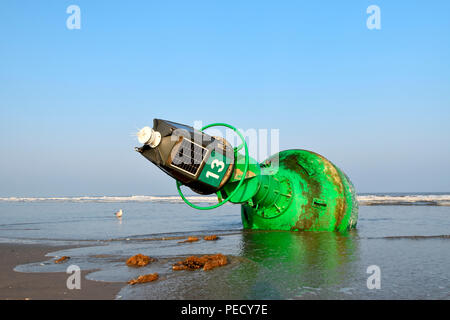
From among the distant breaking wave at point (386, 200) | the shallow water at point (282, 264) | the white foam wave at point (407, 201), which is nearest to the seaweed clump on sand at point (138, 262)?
the shallow water at point (282, 264)

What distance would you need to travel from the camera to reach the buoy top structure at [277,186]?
555 centimetres

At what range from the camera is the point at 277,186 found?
8219 mm

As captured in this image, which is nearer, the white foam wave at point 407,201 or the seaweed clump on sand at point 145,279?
the seaweed clump on sand at point 145,279

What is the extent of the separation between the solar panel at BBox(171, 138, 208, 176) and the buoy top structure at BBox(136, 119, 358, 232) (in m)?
0.03

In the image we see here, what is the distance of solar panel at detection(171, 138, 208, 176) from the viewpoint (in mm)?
5058

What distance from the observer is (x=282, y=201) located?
843 centimetres

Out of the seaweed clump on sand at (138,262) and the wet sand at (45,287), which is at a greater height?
the wet sand at (45,287)

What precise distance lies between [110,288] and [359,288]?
2.71 meters

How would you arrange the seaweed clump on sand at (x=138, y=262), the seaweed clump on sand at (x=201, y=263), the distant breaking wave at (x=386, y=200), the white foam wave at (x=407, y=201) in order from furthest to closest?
1. the distant breaking wave at (x=386, y=200)
2. the white foam wave at (x=407, y=201)
3. the seaweed clump on sand at (x=138, y=262)
4. the seaweed clump on sand at (x=201, y=263)

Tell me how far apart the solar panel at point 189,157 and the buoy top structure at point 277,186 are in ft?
0.10

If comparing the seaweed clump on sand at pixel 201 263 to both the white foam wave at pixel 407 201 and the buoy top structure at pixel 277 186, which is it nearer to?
the buoy top structure at pixel 277 186

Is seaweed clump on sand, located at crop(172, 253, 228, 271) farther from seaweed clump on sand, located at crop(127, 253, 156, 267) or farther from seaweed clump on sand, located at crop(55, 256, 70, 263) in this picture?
seaweed clump on sand, located at crop(55, 256, 70, 263)

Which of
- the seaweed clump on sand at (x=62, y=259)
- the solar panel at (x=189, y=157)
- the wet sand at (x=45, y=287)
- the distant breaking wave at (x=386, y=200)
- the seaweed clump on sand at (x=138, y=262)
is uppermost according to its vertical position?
the solar panel at (x=189, y=157)

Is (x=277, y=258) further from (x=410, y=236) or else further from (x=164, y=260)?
(x=410, y=236)
